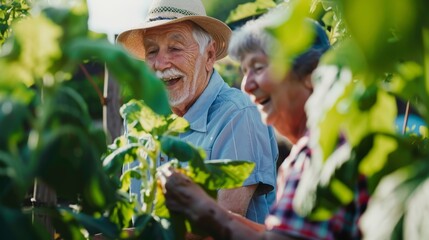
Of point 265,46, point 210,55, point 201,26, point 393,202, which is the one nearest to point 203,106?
point 210,55

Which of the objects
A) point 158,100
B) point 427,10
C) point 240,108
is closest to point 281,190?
point 158,100

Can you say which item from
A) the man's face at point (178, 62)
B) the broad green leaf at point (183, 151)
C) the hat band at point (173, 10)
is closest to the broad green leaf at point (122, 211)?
the broad green leaf at point (183, 151)

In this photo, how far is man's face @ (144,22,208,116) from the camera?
4230 mm

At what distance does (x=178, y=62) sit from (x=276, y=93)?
5.80 feet

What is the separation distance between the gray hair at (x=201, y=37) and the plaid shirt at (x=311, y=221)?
6.95ft

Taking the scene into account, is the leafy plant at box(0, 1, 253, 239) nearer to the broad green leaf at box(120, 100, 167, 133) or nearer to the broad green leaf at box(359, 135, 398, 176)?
the broad green leaf at box(359, 135, 398, 176)

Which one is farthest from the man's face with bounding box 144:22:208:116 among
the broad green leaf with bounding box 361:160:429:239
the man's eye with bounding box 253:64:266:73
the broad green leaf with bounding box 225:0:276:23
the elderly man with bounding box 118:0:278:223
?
the broad green leaf with bounding box 361:160:429:239

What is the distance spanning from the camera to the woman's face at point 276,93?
254 cm

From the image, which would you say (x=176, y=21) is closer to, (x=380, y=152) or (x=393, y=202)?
(x=380, y=152)

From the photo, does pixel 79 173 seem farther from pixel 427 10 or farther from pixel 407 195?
pixel 427 10

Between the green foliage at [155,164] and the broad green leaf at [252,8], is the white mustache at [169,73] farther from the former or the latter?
the green foliage at [155,164]

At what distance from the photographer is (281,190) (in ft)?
8.11

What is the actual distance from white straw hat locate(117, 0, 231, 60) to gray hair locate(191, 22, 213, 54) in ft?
0.07

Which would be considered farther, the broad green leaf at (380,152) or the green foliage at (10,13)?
the green foliage at (10,13)
